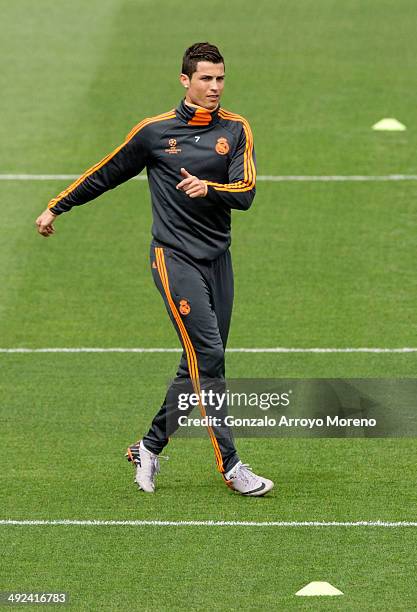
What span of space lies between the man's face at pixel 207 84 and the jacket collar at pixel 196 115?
33 millimetres

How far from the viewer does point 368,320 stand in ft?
40.2

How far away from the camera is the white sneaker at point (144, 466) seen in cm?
887

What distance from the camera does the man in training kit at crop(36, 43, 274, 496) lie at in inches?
336

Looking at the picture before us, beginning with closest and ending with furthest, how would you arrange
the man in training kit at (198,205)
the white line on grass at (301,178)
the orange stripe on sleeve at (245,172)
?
the orange stripe on sleeve at (245,172), the man in training kit at (198,205), the white line on grass at (301,178)

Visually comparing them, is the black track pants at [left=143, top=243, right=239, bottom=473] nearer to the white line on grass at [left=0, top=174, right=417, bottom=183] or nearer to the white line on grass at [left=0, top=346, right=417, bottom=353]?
the white line on grass at [left=0, top=346, right=417, bottom=353]

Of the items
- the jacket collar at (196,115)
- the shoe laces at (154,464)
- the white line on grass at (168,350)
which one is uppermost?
the jacket collar at (196,115)

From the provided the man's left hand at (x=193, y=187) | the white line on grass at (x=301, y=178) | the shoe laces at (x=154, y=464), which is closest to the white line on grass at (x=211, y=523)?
the shoe laces at (x=154, y=464)

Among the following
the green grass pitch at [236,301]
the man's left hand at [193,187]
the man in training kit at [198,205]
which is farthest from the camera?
the man in training kit at [198,205]

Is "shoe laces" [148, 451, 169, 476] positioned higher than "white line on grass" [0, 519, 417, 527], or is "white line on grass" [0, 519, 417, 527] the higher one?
"shoe laces" [148, 451, 169, 476]

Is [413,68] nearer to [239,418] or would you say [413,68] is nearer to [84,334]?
[84,334]

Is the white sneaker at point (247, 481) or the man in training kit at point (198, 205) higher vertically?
the man in training kit at point (198, 205)

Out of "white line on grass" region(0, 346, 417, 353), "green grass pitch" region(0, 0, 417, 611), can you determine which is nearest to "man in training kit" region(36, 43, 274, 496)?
"green grass pitch" region(0, 0, 417, 611)

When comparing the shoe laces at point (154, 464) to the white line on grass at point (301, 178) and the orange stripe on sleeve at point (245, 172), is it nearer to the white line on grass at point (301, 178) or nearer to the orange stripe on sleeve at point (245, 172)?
the orange stripe on sleeve at point (245, 172)

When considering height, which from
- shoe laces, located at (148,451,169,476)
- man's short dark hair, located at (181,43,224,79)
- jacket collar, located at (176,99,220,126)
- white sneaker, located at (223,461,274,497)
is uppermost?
man's short dark hair, located at (181,43,224,79)
